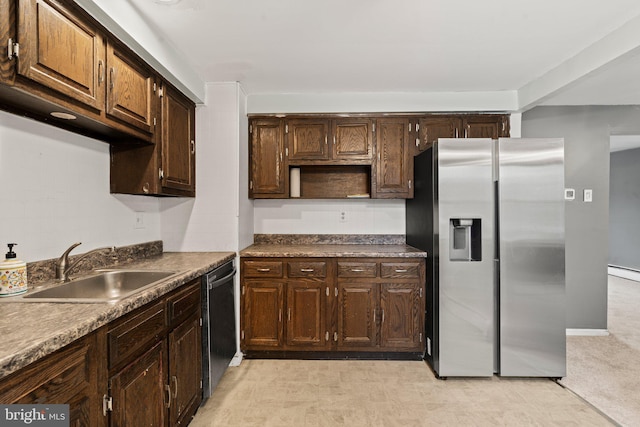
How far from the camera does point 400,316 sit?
9.66 ft

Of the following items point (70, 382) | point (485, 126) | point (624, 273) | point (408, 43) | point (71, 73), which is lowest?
point (624, 273)

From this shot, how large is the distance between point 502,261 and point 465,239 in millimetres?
318

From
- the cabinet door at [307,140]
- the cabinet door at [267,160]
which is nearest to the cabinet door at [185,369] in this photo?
the cabinet door at [267,160]

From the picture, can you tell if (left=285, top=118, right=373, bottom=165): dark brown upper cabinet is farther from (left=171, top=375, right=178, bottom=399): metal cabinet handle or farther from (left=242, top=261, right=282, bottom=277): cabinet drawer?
(left=171, top=375, right=178, bottom=399): metal cabinet handle

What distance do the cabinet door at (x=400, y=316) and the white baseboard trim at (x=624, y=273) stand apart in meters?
5.74

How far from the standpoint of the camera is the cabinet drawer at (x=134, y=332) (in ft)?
4.37

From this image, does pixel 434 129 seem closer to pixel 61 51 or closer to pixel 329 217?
pixel 329 217

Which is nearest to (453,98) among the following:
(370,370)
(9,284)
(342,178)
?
(342,178)

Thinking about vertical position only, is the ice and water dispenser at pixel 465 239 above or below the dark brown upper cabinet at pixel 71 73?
below

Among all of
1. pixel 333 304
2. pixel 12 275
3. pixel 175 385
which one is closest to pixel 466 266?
pixel 333 304

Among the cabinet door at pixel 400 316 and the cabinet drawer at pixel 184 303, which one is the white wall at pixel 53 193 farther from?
the cabinet door at pixel 400 316

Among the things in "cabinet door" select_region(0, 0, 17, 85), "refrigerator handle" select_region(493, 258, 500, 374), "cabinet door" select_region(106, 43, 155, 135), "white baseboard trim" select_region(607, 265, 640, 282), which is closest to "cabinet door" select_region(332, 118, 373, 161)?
"refrigerator handle" select_region(493, 258, 500, 374)

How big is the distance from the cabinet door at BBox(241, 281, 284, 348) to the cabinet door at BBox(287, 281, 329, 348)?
0.29 feet

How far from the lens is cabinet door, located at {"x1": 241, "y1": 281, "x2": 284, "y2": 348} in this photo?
2.97m
